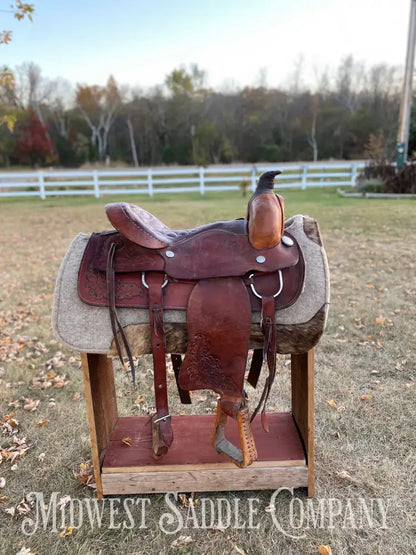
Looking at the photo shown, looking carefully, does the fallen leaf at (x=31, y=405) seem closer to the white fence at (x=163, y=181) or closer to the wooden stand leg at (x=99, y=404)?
the wooden stand leg at (x=99, y=404)

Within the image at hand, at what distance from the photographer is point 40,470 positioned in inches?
76.1

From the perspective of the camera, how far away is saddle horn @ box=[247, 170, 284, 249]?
1.43m

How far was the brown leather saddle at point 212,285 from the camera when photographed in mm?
1466

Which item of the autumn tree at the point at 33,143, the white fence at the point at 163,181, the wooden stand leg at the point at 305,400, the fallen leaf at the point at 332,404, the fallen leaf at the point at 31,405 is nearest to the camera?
the wooden stand leg at the point at 305,400

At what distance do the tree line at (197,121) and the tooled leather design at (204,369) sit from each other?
2985 cm

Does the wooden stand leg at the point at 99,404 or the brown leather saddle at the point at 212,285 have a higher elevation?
the brown leather saddle at the point at 212,285

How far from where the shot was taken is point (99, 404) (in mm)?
1843

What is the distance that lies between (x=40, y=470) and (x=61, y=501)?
0.25 metres

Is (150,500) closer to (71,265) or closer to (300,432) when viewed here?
(300,432)

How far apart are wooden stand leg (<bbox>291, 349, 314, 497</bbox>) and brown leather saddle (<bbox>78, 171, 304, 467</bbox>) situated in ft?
0.80

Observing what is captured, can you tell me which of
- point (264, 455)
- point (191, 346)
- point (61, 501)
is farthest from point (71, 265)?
point (264, 455)

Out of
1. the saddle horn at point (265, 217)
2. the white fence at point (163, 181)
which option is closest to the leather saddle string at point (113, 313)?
the saddle horn at point (265, 217)

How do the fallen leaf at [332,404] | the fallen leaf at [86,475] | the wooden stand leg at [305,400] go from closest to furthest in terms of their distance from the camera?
the wooden stand leg at [305,400] < the fallen leaf at [86,475] < the fallen leaf at [332,404]

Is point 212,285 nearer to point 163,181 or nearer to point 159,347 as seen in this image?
point 159,347
